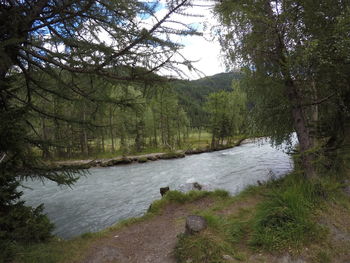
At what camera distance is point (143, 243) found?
4.49 meters

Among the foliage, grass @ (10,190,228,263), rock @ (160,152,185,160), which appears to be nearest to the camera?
grass @ (10,190,228,263)

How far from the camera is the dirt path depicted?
151 inches

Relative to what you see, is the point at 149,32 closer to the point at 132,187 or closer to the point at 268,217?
the point at 268,217

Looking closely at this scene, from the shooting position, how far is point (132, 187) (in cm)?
1224

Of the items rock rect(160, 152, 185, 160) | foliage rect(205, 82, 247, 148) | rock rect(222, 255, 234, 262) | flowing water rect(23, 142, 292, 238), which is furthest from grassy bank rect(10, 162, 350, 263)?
foliage rect(205, 82, 247, 148)

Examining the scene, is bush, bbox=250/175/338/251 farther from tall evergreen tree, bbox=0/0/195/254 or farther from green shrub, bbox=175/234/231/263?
tall evergreen tree, bbox=0/0/195/254

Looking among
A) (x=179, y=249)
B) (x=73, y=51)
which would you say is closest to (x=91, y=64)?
(x=73, y=51)

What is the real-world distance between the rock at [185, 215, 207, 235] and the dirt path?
538mm

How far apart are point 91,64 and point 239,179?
10332mm

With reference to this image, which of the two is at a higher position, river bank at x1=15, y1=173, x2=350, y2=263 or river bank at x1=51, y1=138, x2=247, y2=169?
river bank at x1=15, y1=173, x2=350, y2=263

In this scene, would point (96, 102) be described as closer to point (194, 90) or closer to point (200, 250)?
point (194, 90)

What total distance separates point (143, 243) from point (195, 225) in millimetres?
1486

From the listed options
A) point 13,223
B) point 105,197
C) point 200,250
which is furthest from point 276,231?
point 105,197

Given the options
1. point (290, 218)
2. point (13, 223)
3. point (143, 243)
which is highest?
point (13, 223)
